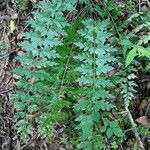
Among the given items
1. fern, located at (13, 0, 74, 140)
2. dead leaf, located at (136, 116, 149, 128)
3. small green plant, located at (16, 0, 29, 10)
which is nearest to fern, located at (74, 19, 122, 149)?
fern, located at (13, 0, 74, 140)

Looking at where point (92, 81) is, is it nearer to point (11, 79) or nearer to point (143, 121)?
point (143, 121)

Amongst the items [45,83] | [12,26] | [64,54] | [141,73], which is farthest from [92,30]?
[12,26]

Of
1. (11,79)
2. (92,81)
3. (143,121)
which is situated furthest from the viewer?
(11,79)

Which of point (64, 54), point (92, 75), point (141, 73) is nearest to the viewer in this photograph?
point (92, 75)

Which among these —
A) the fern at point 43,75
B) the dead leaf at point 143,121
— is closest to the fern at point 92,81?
the fern at point 43,75

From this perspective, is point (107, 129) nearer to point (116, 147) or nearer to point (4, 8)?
point (116, 147)

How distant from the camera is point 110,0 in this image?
3.20 meters

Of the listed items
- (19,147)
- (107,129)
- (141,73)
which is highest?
(141,73)

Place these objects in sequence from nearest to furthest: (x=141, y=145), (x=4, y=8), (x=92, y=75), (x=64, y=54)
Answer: (x=92, y=75)
(x=64, y=54)
(x=141, y=145)
(x=4, y=8)

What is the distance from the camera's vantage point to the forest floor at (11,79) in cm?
300

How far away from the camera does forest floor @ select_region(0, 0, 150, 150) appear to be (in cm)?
300

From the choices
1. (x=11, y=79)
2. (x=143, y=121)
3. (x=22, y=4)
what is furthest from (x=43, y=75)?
(x=22, y=4)

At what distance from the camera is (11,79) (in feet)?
10.5

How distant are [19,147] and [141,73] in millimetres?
1213
